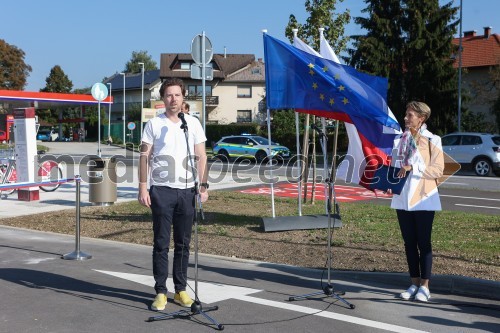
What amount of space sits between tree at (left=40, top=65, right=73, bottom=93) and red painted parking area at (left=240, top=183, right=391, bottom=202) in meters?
89.2

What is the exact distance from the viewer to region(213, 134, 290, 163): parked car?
→ 36.1 meters

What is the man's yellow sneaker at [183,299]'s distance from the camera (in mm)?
5582

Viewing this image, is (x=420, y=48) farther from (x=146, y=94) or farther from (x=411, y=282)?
(x=146, y=94)

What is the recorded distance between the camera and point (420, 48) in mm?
38500

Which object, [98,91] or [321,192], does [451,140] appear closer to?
[321,192]

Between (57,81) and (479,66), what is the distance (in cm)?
7366

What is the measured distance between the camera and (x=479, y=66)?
158 feet

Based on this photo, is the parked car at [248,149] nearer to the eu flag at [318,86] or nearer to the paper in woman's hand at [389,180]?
the eu flag at [318,86]

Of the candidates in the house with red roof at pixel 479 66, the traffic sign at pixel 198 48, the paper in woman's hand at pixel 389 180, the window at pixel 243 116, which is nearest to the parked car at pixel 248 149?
the house with red roof at pixel 479 66

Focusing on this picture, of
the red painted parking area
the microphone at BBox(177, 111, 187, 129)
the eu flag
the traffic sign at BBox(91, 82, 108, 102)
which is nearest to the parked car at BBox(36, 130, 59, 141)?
the traffic sign at BBox(91, 82, 108, 102)

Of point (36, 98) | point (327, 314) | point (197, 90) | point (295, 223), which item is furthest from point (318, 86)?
point (197, 90)

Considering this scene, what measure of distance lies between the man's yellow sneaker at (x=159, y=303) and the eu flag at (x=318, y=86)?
11.9 feet

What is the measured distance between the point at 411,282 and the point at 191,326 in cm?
272

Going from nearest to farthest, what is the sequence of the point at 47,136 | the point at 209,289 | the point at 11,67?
the point at 209,289, the point at 47,136, the point at 11,67
